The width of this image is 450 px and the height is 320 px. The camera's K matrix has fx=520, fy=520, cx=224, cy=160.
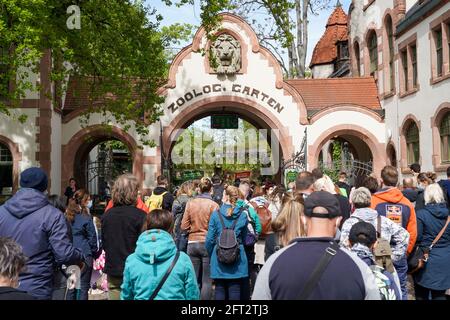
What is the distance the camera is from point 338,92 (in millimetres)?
22453

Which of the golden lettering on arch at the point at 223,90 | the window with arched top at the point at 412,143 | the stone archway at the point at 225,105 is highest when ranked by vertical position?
the golden lettering on arch at the point at 223,90

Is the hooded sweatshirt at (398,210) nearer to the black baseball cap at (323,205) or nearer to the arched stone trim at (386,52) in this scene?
the black baseball cap at (323,205)

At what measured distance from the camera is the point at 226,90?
2078cm

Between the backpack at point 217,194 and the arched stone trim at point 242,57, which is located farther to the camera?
the arched stone trim at point 242,57

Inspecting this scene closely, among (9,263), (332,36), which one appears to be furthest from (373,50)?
(9,263)

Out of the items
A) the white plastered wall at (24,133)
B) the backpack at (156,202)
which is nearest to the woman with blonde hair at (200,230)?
the backpack at (156,202)

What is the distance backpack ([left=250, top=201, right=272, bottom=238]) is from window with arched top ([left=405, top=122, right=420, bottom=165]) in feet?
44.1

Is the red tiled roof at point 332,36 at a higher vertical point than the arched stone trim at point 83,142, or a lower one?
higher

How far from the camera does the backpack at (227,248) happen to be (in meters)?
6.37

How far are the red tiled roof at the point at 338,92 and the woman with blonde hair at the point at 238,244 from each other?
15.5m

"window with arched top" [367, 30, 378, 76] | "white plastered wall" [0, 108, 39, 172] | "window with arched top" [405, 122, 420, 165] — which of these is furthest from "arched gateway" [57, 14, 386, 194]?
"window with arched top" [367, 30, 378, 76]

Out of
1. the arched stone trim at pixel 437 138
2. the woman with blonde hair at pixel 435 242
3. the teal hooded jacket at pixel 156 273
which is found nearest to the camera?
the teal hooded jacket at pixel 156 273

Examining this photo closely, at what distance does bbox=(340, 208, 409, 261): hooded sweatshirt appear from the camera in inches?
203
